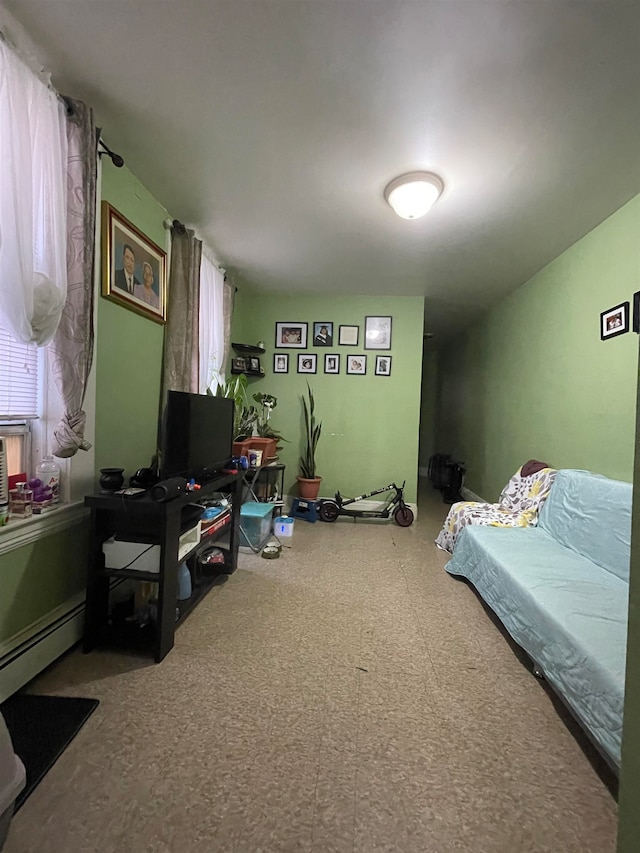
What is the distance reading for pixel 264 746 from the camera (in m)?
1.17

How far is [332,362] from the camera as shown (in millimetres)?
3986

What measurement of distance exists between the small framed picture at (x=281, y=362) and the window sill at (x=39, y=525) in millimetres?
2652

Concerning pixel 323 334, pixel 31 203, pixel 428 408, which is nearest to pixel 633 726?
pixel 31 203

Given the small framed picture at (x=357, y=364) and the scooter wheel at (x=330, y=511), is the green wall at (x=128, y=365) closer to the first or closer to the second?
the scooter wheel at (x=330, y=511)

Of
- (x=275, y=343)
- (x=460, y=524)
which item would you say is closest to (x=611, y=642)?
(x=460, y=524)

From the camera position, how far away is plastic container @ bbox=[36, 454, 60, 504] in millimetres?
1520

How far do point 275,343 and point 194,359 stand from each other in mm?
1546

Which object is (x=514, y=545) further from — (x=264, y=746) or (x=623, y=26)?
(x=623, y=26)

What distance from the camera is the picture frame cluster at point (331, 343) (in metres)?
3.94

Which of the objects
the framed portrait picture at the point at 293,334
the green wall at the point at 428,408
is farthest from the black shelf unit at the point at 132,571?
the green wall at the point at 428,408

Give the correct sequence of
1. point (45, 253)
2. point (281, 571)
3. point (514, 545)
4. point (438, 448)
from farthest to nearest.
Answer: point (438, 448) < point (281, 571) < point (514, 545) < point (45, 253)

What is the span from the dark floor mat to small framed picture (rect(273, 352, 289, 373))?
3225 mm

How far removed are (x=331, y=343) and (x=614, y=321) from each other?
250cm

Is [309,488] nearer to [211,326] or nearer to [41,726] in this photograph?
[211,326]
